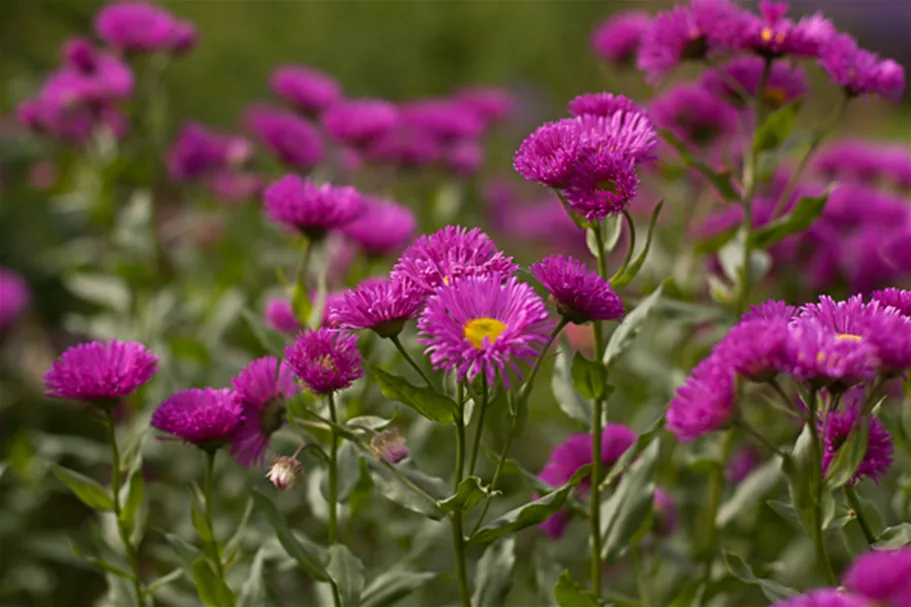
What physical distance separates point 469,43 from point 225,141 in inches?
126

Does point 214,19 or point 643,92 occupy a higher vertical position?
point 643,92

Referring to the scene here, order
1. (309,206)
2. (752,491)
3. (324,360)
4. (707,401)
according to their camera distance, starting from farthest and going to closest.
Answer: (752,491) < (309,206) < (324,360) < (707,401)

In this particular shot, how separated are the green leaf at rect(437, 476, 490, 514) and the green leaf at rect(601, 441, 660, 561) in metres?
0.35

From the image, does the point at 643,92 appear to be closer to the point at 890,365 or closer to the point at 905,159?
the point at 905,159

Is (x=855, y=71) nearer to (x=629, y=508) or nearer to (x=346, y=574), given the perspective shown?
(x=629, y=508)

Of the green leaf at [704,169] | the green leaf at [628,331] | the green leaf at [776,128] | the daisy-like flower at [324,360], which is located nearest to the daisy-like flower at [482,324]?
the daisy-like flower at [324,360]

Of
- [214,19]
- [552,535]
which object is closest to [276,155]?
[552,535]

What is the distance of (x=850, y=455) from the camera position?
3.27 feet

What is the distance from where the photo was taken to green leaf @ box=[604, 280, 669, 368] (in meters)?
1.29

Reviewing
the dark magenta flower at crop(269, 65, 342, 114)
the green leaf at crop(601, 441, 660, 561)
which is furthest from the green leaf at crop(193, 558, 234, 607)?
the dark magenta flower at crop(269, 65, 342, 114)

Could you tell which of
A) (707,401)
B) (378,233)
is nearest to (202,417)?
(707,401)

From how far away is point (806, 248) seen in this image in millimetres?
2029

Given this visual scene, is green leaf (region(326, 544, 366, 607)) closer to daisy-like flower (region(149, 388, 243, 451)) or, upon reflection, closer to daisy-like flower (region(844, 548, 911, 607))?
daisy-like flower (region(149, 388, 243, 451))

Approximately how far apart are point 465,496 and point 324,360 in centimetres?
21
